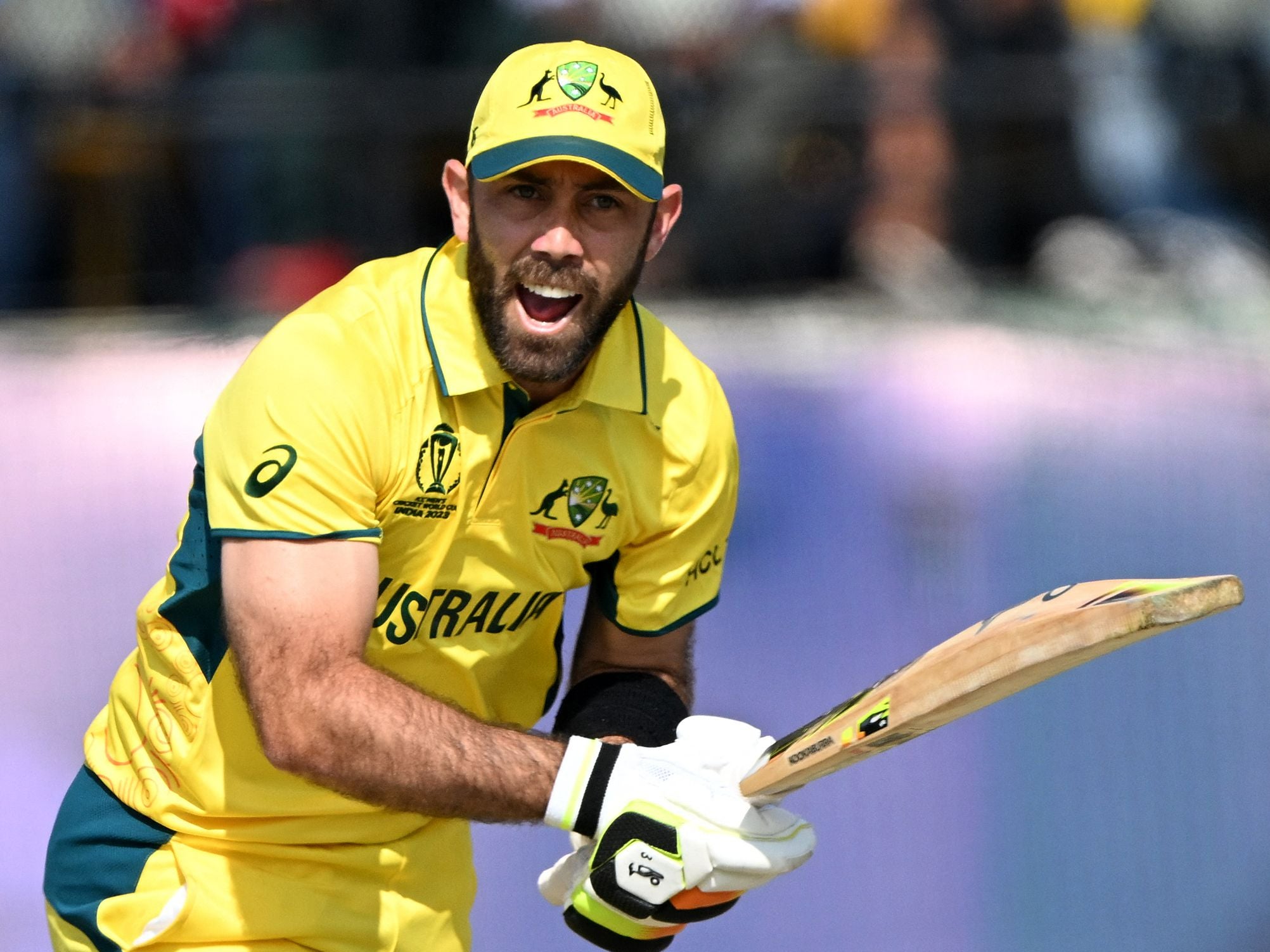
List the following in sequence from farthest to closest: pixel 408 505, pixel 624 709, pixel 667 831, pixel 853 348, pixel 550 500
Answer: pixel 853 348 → pixel 624 709 → pixel 550 500 → pixel 408 505 → pixel 667 831

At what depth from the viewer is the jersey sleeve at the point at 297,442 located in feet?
8.52

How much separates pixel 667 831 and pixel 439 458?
68 cm

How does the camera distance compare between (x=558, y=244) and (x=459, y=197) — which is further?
(x=459, y=197)

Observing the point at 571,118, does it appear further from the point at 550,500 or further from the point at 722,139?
the point at 722,139

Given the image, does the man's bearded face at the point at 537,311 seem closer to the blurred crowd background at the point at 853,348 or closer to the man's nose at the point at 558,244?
the man's nose at the point at 558,244

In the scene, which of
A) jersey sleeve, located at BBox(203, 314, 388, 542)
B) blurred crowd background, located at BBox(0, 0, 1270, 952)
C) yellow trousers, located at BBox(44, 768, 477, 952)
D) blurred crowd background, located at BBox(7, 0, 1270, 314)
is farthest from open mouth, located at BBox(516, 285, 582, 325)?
blurred crowd background, located at BBox(7, 0, 1270, 314)

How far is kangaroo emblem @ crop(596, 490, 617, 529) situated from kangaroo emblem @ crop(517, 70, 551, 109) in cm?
65

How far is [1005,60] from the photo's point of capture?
5938 mm

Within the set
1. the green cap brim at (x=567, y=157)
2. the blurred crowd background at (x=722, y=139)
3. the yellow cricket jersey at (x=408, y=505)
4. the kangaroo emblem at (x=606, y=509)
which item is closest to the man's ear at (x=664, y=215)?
the yellow cricket jersey at (x=408, y=505)

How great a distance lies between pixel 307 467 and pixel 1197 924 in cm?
257

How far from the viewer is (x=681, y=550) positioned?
10.3 feet

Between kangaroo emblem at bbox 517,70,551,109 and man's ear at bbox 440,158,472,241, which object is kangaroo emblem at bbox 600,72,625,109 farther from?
man's ear at bbox 440,158,472,241

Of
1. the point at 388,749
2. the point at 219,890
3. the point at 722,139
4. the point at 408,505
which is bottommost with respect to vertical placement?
the point at 219,890

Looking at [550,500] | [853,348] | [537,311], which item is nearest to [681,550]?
[550,500]
